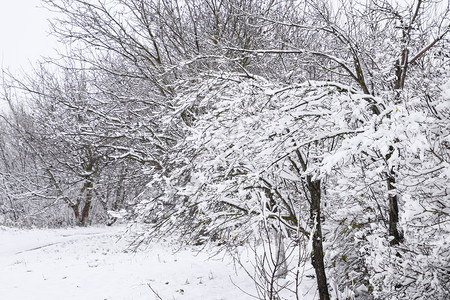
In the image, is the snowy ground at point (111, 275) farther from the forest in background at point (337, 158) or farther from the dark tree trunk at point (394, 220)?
the dark tree trunk at point (394, 220)

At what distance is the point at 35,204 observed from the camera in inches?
666

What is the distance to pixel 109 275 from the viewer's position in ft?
21.0

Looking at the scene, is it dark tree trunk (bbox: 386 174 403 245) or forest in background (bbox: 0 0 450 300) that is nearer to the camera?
forest in background (bbox: 0 0 450 300)

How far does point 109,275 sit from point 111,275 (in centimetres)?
4

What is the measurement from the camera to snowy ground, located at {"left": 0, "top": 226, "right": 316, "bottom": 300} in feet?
17.7

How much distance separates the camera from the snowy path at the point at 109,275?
17.7ft

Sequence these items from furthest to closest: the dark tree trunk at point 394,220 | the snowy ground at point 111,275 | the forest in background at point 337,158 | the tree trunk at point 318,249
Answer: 1. the snowy ground at point 111,275
2. the tree trunk at point 318,249
3. the dark tree trunk at point 394,220
4. the forest in background at point 337,158

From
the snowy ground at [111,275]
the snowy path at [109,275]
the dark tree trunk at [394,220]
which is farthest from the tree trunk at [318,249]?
the snowy path at [109,275]

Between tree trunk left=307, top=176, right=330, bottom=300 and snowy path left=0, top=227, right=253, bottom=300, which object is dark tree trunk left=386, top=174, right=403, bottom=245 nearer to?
tree trunk left=307, top=176, right=330, bottom=300

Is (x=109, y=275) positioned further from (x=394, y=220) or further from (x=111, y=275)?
(x=394, y=220)

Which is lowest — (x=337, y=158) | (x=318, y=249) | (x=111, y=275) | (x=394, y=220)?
(x=111, y=275)

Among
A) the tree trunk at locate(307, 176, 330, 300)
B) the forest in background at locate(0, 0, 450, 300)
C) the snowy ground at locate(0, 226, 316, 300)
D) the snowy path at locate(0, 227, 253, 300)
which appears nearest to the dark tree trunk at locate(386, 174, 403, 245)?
the forest in background at locate(0, 0, 450, 300)

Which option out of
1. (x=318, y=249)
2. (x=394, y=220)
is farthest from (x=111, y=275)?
(x=394, y=220)

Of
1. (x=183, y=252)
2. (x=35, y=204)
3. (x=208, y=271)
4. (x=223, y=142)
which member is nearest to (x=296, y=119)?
(x=223, y=142)
